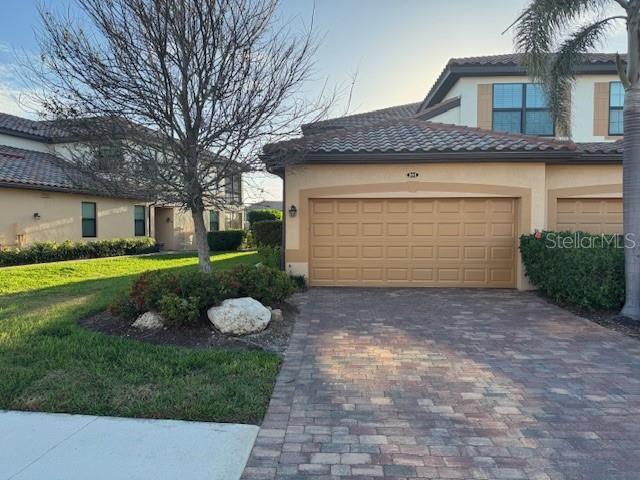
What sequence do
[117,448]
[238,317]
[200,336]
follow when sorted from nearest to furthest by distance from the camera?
[117,448] < [200,336] < [238,317]

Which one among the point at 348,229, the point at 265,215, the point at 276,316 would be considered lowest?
the point at 276,316

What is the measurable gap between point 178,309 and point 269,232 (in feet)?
45.6

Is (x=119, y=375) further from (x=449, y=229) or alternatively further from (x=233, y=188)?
(x=449, y=229)

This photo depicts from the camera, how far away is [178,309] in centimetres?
604

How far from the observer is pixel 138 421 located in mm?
3713

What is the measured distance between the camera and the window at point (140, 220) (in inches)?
854

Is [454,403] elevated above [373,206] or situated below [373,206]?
below

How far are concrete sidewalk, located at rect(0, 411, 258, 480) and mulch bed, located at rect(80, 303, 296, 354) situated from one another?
2037 millimetres

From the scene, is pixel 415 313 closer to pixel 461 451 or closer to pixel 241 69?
pixel 461 451

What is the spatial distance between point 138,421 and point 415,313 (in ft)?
17.7

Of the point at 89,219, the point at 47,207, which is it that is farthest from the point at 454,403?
the point at 89,219

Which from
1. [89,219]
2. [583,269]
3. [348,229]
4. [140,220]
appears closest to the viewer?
[583,269]

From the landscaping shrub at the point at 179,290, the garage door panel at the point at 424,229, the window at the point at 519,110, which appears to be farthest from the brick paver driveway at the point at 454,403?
the window at the point at 519,110

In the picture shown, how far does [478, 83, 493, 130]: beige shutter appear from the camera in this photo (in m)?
13.3
